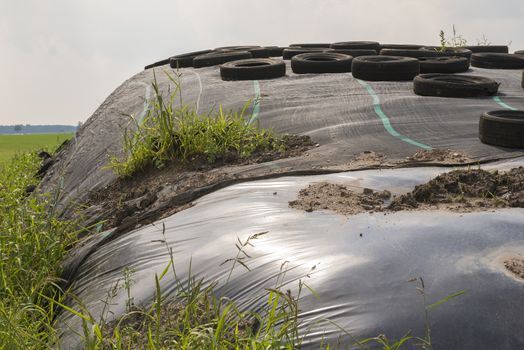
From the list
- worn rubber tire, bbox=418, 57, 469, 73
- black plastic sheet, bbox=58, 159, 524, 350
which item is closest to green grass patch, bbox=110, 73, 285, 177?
black plastic sheet, bbox=58, 159, 524, 350

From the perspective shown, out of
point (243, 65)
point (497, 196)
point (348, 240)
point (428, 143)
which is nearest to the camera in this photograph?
point (348, 240)

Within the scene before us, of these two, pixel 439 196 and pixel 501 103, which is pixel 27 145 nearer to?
pixel 501 103

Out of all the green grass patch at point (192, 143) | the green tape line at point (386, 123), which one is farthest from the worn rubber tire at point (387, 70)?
the green grass patch at point (192, 143)

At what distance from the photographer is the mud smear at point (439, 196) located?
347 cm

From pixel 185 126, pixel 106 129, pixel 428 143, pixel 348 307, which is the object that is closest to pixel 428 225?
pixel 348 307

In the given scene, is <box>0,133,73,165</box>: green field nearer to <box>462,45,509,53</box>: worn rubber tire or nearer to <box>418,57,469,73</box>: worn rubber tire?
<box>418,57,469,73</box>: worn rubber tire

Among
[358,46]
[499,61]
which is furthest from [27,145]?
[499,61]

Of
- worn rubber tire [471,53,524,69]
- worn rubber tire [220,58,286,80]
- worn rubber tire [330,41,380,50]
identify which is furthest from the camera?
worn rubber tire [330,41,380,50]

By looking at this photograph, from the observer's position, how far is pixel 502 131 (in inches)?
192

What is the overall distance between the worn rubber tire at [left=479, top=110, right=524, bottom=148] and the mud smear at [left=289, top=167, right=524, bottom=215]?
3.10 feet

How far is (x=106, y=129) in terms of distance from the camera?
24.6ft

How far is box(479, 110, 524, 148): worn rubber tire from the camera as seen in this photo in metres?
4.85

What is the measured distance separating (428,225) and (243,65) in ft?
21.9

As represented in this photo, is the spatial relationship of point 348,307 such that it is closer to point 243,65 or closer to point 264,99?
point 264,99
